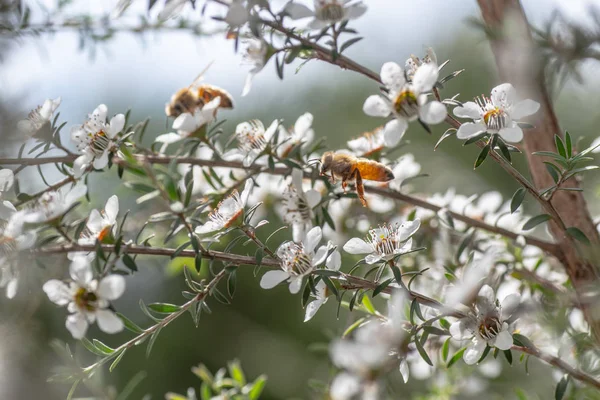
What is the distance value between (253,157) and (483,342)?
267 mm

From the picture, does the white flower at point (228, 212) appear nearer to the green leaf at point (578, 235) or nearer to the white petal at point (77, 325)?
the white petal at point (77, 325)

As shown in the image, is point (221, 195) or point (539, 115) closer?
point (221, 195)

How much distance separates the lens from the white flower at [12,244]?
1.46 ft

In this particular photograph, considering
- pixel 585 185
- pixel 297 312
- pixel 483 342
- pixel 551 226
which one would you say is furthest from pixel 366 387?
pixel 297 312

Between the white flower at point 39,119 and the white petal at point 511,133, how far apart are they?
0.40 meters

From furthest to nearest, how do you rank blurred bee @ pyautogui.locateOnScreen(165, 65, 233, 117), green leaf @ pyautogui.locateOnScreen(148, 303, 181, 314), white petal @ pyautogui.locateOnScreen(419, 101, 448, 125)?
blurred bee @ pyautogui.locateOnScreen(165, 65, 233, 117) → green leaf @ pyautogui.locateOnScreen(148, 303, 181, 314) → white petal @ pyautogui.locateOnScreen(419, 101, 448, 125)

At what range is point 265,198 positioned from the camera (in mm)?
874

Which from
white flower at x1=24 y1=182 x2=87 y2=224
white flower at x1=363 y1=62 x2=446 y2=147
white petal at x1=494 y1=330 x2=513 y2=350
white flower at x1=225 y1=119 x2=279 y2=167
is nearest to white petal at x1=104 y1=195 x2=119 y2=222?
white flower at x1=24 y1=182 x2=87 y2=224

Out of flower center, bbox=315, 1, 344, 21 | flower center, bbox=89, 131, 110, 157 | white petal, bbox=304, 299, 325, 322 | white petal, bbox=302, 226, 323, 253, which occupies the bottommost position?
white petal, bbox=304, 299, 325, 322

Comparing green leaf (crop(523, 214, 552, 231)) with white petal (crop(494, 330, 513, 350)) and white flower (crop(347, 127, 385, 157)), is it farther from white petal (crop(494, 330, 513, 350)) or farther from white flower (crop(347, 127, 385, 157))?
white flower (crop(347, 127, 385, 157))

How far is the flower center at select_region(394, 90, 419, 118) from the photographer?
17.5 inches

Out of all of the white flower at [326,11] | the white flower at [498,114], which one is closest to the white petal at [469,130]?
the white flower at [498,114]

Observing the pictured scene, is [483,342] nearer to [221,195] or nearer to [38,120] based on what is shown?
[221,195]

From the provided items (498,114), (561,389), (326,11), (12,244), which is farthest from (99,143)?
(561,389)
